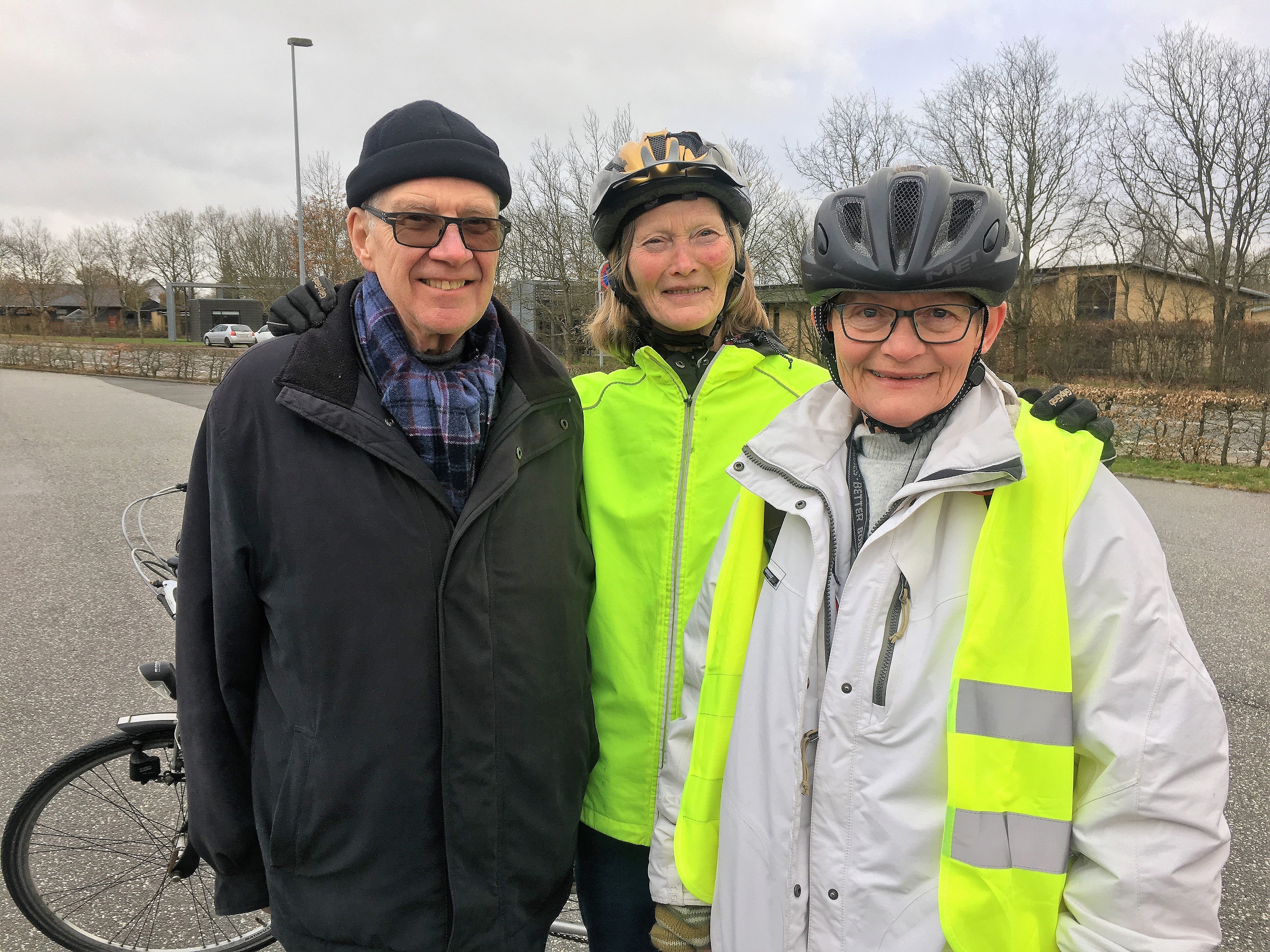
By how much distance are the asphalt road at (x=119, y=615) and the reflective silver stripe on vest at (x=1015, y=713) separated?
2536 millimetres

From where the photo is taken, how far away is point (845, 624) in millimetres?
1470

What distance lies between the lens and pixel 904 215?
1.66 metres

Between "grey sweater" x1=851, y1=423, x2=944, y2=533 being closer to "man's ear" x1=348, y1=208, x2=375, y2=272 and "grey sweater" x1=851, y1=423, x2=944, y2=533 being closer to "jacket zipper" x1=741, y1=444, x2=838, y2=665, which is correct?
"jacket zipper" x1=741, y1=444, x2=838, y2=665

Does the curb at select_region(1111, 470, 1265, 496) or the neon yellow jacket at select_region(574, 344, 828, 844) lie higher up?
the neon yellow jacket at select_region(574, 344, 828, 844)

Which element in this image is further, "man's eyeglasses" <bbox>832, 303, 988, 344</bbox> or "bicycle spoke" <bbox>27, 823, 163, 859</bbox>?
"bicycle spoke" <bbox>27, 823, 163, 859</bbox>

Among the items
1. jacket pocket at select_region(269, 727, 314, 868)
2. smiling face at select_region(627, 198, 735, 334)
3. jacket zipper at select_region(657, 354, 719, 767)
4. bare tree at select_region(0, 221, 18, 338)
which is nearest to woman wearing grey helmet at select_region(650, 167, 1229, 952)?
jacket zipper at select_region(657, 354, 719, 767)

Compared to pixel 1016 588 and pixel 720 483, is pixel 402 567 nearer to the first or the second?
pixel 720 483

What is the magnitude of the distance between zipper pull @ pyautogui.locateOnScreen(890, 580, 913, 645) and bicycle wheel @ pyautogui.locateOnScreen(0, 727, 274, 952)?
106 inches

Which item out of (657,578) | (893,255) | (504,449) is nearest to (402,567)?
(504,449)

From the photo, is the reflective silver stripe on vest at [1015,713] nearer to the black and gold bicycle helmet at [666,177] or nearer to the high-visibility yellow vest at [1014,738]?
the high-visibility yellow vest at [1014,738]

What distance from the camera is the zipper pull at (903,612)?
4.70 feet

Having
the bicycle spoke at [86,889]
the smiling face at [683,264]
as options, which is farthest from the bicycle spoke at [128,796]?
the smiling face at [683,264]

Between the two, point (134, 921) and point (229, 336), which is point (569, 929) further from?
point (229, 336)

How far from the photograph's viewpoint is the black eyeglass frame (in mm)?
1599
